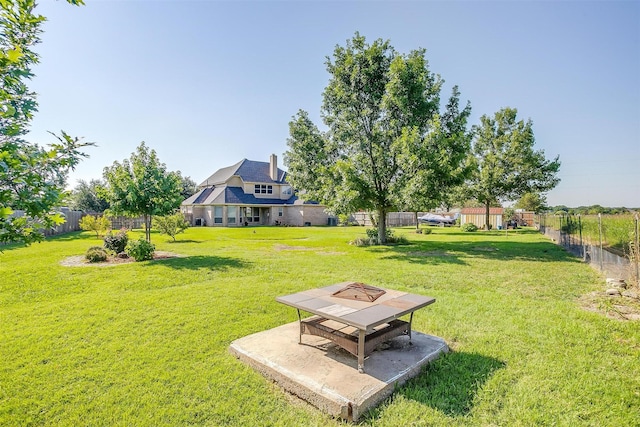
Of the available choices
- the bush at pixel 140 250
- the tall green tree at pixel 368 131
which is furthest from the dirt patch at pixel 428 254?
the bush at pixel 140 250

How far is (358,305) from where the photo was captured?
12.9ft

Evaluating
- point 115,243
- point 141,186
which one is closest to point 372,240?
point 141,186

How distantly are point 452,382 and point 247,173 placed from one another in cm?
3687

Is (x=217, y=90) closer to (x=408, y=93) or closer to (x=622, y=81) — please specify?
(x=408, y=93)

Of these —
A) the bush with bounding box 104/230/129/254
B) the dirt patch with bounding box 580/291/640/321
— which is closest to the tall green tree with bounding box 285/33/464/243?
the dirt patch with bounding box 580/291/640/321

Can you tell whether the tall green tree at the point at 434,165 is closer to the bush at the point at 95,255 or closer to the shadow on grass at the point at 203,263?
the shadow on grass at the point at 203,263

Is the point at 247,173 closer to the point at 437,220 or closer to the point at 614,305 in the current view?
the point at 437,220

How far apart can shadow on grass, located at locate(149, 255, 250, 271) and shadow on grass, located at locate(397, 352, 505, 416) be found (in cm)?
787

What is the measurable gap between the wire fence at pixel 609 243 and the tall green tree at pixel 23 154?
987 centimetres

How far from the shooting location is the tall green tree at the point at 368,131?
51.1 ft

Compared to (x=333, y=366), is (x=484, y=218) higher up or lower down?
higher up

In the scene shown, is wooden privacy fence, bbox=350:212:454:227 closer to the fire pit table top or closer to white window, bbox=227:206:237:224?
white window, bbox=227:206:237:224

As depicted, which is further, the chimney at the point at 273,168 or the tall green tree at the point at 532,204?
the tall green tree at the point at 532,204

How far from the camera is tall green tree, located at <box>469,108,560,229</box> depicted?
30878 mm
